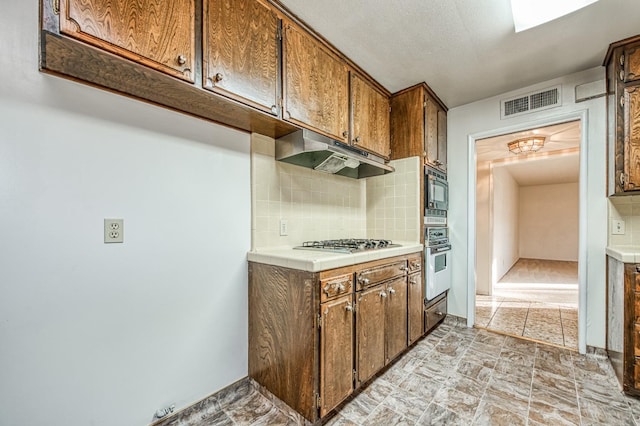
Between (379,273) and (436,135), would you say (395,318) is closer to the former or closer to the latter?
(379,273)

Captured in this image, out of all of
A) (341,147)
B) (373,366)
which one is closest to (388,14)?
(341,147)

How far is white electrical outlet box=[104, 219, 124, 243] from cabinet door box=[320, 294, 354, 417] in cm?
108

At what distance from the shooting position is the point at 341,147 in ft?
6.48

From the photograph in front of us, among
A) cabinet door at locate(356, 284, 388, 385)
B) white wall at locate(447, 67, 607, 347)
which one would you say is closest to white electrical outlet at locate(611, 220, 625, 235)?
white wall at locate(447, 67, 607, 347)

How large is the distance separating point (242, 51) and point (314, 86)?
1.86 feet

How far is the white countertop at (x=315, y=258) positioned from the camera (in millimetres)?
1440

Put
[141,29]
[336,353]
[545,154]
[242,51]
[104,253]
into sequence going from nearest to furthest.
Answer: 1. [141,29]
2. [104,253]
3. [242,51]
4. [336,353]
5. [545,154]

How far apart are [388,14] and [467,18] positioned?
0.51 m

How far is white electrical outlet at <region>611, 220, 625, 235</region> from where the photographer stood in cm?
219

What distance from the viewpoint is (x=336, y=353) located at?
5.05 feet

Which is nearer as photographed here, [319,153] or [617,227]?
[319,153]

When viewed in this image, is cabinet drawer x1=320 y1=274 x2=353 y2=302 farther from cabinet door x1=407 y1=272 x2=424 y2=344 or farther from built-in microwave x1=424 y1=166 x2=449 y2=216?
built-in microwave x1=424 y1=166 x2=449 y2=216

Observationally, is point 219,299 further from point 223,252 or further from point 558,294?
point 558,294

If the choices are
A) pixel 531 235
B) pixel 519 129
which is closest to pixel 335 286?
pixel 519 129
